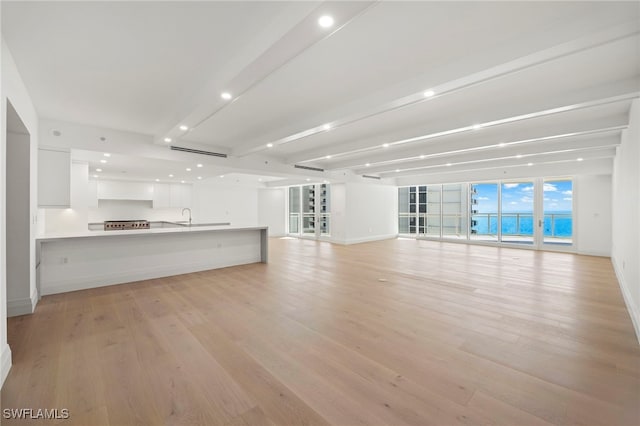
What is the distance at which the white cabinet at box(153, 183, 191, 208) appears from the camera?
31.6 ft

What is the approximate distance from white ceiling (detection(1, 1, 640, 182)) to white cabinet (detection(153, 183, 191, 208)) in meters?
4.87

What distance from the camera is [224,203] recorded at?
11.5m

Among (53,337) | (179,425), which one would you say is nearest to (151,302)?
(53,337)

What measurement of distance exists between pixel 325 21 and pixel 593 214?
31.3ft

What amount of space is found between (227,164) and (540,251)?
946 cm

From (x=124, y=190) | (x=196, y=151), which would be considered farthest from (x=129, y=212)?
(x=196, y=151)

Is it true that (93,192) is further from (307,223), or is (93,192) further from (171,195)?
(307,223)

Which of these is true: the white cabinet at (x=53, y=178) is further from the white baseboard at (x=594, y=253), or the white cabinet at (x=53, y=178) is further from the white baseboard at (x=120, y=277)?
the white baseboard at (x=594, y=253)

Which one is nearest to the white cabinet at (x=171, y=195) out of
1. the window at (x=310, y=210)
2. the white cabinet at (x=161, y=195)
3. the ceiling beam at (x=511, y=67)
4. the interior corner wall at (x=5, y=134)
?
the white cabinet at (x=161, y=195)

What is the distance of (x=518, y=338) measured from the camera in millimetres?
2672

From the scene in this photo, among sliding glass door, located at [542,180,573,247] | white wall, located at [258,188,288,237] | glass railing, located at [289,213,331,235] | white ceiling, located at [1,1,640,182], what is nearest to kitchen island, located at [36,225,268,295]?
white ceiling, located at [1,1,640,182]

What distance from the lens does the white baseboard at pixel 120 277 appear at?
4102 millimetres

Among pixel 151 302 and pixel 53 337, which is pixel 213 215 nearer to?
pixel 151 302

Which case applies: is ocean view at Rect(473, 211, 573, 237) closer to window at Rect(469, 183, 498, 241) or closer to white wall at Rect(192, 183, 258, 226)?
window at Rect(469, 183, 498, 241)
